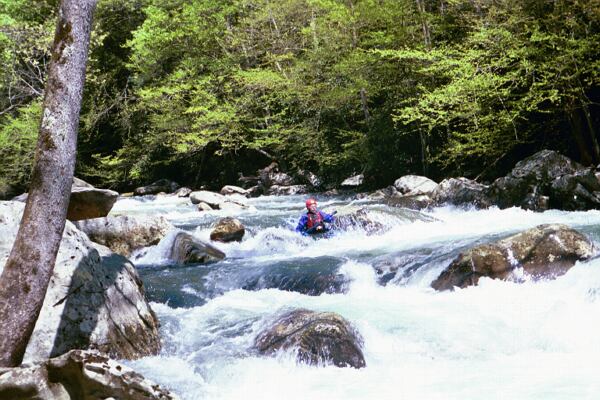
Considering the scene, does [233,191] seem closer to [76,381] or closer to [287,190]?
[287,190]

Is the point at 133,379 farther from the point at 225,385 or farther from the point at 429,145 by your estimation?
the point at 429,145

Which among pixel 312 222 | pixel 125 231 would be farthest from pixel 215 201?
pixel 312 222

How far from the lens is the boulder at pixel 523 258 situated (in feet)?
20.1

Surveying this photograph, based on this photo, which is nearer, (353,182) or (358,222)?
(358,222)

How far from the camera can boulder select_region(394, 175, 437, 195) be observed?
14.3m

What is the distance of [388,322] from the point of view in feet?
17.4

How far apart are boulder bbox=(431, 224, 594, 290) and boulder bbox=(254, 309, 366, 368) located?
6.69 ft

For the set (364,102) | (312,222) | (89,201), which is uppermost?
(364,102)

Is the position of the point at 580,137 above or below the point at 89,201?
above

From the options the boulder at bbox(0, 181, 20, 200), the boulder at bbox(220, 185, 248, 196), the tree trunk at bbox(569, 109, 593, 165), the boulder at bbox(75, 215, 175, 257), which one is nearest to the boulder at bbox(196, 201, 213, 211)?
the boulder at bbox(220, 185, 248, 196)

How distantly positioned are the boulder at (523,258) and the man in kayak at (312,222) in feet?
13.4

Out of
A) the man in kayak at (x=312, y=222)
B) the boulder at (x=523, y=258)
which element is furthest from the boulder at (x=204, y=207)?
the boulder at (x=523, y=258)

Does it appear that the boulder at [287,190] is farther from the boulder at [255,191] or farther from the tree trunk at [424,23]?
the tree trunk at [424,23]

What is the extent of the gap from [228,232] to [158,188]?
13836mm
